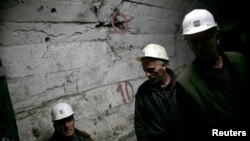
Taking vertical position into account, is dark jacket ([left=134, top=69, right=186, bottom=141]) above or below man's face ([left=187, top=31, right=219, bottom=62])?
below

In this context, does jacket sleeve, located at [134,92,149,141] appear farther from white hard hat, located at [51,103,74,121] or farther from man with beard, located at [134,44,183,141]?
white hard hat, located at [51,103,74,121]

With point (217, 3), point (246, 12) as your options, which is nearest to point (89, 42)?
point (217, 3)

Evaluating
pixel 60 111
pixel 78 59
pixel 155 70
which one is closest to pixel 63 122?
pixel 60 111

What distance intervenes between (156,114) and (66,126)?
3.59ft

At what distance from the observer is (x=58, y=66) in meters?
3.41

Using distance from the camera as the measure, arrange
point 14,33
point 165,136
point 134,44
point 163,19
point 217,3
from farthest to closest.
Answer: point 217,3
point 163,19
point 134,44
point 165,136
point 14,33

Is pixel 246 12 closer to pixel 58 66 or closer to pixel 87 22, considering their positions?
pixel 87 22

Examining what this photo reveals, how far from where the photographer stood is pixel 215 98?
2.28 meters

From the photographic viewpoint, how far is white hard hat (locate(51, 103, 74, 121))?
3.21 metres

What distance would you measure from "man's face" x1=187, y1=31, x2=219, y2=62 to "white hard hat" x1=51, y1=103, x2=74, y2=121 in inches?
66.2

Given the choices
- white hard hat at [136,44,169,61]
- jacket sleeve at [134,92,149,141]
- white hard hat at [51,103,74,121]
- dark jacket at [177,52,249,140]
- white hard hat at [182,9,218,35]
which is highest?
white hard hat at [182,9,218,35]

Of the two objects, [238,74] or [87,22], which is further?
[87,22]

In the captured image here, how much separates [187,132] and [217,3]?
18.7ft

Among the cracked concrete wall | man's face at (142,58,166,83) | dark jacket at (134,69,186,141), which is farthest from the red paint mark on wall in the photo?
man's face at (142,58,166,83)
